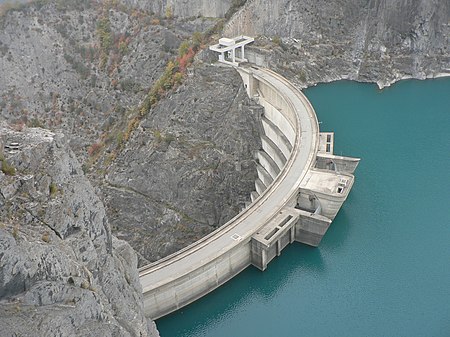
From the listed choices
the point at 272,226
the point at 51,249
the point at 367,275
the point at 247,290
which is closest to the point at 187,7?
the point at 272,226

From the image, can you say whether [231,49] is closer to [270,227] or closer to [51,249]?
[270,227]

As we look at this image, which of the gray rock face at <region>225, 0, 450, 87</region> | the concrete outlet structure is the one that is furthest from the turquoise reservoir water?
the gray rock face at <region>225, 0, 450, 87</region>

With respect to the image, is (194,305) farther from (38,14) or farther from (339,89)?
(38,14)

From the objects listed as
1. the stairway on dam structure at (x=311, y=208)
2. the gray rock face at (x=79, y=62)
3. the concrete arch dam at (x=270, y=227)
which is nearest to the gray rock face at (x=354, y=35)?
the gray rock face at (x=79, y=62)

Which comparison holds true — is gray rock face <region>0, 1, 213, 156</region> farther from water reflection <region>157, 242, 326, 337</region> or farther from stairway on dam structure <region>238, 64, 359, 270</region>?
water reflection <region>157, 242, 326, 337</region>

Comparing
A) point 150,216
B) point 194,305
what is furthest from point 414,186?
point 150,216

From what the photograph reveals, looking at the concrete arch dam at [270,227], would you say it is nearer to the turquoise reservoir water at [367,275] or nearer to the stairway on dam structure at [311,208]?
the stairway on dam structure at [311,208]
